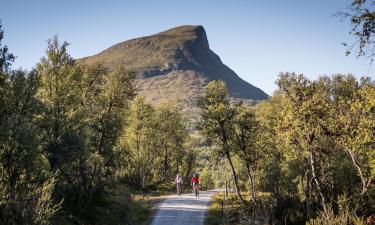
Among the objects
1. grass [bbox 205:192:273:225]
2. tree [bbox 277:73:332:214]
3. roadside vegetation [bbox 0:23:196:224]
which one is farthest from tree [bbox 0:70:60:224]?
tree [bbox 277:73:332:214]

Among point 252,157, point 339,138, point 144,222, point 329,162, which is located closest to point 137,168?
point 252,157

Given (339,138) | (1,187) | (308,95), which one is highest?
(308,95)

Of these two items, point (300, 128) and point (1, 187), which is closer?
point (1, 187)

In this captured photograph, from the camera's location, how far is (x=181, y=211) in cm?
3550

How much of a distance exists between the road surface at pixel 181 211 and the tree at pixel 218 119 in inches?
203

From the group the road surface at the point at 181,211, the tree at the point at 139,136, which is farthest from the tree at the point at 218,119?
the tree at the point at 139,136

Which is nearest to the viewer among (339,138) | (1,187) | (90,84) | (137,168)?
(1,187)

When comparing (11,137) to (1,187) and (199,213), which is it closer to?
(1,187)

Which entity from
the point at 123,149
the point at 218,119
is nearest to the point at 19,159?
the point at 123,149

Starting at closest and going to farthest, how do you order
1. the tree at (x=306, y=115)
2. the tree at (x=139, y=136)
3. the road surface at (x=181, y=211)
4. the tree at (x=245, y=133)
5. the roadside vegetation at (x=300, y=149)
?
the roadside vegetation at (x=300, y=149) < the tree at (x=306, y=115) < the road surface at (x=181, y=211) < the tree at (x=245, y=133) < the tree at (x=139, y=136)

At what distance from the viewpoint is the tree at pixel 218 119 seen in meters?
39.8

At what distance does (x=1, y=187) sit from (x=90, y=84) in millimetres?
19424

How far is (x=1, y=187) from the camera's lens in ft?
67.4

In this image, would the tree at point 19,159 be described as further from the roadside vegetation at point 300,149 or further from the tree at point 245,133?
the tree at point 245,133
